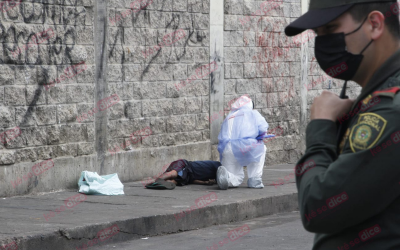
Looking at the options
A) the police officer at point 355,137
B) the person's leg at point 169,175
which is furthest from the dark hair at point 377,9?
the person's leg at point 169,175

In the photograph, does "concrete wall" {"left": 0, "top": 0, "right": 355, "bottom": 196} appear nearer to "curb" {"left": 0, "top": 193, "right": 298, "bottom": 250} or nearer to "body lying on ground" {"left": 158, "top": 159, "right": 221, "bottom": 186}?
"body lying on ground" {"left": 158, "top": 159, "right": 221, "bottom": 186}

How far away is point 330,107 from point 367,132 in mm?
182

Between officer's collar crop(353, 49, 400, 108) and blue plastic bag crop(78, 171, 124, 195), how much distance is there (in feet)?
24.4

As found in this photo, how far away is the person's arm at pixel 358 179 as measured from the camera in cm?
150

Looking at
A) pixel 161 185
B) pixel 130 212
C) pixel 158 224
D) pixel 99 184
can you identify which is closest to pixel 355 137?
pixel 158 224

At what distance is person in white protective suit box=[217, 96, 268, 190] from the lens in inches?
380

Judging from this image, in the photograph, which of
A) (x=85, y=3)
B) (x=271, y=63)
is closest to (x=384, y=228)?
(x=85, y=3)

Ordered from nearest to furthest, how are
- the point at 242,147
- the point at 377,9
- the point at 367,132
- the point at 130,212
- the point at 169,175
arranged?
1. the point at 367,132
2. the point at 377,9
3. the point at 130,212
4. the point at 169,175
5. the point at 242,147

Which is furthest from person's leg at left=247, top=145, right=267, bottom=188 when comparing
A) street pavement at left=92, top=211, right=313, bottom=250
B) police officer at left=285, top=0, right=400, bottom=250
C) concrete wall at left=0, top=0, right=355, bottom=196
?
police officer at left=285, top=0, right=400, bottom=250

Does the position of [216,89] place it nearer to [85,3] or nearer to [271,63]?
[271,63]

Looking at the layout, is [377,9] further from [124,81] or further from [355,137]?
[124,81]

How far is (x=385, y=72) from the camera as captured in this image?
1.63m

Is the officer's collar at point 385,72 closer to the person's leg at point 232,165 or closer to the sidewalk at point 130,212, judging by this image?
the sidewalk at point 130,212

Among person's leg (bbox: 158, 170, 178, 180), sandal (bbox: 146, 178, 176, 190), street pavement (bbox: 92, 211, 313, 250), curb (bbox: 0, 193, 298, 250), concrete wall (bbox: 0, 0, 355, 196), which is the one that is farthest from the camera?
person's leg (bbox: 158, 170, 178, 180)
